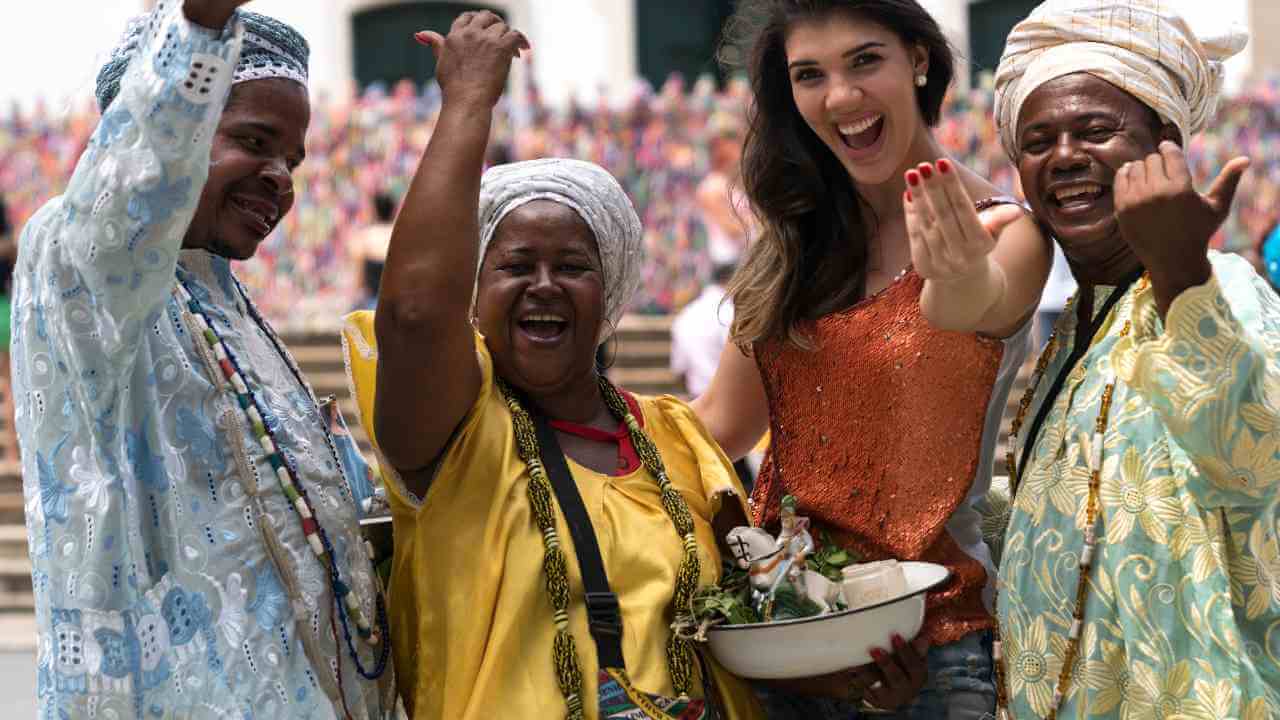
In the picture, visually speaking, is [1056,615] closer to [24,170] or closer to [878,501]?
[878,501]

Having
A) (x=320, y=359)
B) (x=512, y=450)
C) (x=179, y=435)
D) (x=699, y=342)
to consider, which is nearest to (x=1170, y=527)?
(x=512, y=450)

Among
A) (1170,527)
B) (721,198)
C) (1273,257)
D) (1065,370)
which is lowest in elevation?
(721,198)

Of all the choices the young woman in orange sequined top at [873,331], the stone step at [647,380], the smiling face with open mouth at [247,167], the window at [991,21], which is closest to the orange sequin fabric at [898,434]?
the young woman in orange sequined top at [873,331]

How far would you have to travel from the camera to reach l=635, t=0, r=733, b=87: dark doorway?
754 inches

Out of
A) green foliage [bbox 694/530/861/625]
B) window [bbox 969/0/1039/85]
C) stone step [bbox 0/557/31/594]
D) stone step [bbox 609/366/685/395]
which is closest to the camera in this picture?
green foliage [bbox 694/530/861/625]

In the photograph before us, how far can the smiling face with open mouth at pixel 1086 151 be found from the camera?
10.8ft

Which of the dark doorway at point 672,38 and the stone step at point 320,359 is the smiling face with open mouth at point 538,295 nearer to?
the stone step at point 320,359

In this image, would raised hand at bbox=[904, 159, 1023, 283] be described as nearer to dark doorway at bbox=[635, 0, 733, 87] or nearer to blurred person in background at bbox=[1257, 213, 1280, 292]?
blurred person in background at bbox=[1257, 213, 1280, 292]

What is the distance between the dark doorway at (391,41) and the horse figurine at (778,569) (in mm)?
16042

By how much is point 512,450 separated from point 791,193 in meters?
1.06

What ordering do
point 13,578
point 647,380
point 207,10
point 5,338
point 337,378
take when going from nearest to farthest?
point 207,10
point 13,578
point 5,338
point 647,380
point 337,378

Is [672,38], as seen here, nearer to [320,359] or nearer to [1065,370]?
[320,359]

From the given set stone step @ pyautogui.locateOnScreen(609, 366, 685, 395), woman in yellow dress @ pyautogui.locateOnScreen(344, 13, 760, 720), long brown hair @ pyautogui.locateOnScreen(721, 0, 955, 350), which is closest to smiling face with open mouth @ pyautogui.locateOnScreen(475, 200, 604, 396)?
woman in yellow dress @ pyautogui.locateOnScreen(344, 13, 760, 720)

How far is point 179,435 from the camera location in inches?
115
